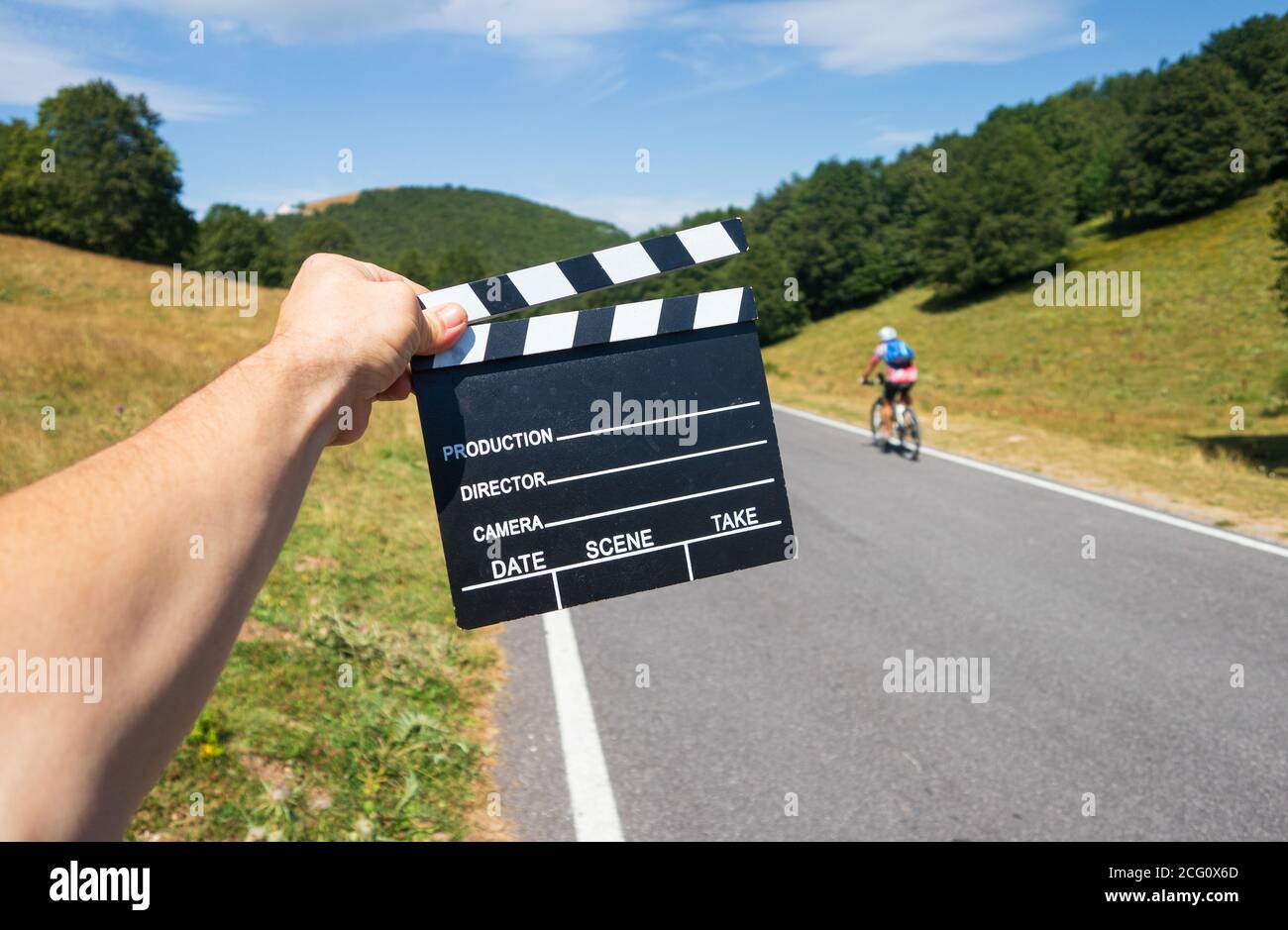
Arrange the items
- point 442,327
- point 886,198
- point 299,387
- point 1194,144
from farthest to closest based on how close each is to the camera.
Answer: point 886,198, point 1194,144, point 442,327, point 299,387

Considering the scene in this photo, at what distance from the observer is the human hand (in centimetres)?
129

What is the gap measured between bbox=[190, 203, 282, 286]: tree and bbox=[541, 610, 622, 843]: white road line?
6674cm

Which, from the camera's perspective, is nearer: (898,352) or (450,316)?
(450,316)

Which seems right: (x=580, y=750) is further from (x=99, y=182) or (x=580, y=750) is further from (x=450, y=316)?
(x=99, y=182)

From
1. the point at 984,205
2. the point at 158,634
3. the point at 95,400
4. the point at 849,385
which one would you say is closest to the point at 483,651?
the point at 158,634

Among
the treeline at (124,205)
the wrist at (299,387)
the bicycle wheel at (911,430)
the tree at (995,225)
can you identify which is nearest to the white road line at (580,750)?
the wrist at (299,387)

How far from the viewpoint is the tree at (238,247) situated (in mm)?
66938

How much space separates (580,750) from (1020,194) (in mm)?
65952

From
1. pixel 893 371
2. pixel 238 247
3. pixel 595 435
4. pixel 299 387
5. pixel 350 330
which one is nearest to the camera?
pixel 299 387

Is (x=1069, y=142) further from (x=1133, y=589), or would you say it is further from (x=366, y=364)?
(x=366, y=364)

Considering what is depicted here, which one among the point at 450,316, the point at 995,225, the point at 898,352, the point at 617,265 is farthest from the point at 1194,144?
the point at 450,316

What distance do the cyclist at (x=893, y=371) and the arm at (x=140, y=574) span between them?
35.6 ft

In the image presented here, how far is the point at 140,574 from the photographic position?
35.3 inches

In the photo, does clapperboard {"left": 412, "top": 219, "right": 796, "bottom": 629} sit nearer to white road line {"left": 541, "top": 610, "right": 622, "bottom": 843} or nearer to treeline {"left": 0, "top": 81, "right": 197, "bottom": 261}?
white road line {"left": 541, "top": 610, "right": 622, "bottom": 843}
